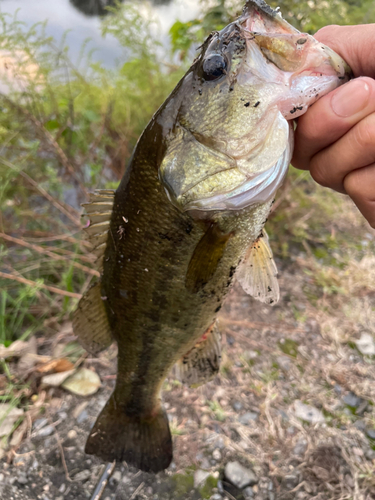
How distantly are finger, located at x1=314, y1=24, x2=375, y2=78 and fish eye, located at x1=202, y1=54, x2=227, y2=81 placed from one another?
435 millimetres

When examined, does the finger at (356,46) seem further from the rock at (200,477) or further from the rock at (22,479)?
the rock at (22,479)

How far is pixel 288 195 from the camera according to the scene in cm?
350

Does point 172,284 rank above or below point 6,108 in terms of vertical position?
above

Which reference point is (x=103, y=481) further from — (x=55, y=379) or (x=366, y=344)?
(x=366, y=344)

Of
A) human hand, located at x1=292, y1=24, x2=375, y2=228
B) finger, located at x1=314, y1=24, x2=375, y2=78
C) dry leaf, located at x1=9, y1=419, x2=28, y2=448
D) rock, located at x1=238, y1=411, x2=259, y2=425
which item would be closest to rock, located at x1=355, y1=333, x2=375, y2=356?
rock, located at x1=238, y1=411, x2=259, y2=425

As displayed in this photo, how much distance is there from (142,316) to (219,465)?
127 centimetres

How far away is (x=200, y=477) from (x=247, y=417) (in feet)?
1.67

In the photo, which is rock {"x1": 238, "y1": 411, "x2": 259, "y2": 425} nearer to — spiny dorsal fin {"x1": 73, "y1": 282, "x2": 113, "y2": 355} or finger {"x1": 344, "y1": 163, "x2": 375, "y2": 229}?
spiny dorsal fin {"x1": 73, "y1": 282, "x2": 113, "y2": 355}

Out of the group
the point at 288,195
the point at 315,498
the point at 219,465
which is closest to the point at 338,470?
the point at 315,498

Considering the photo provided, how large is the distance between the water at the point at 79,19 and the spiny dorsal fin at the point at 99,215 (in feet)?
8.50

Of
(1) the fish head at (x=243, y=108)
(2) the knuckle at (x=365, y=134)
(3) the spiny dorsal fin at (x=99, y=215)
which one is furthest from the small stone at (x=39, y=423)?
(2) the knuckle at (x=365, y=134)

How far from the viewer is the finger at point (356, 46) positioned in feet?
3.63

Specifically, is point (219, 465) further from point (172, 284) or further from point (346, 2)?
point (346, 2)

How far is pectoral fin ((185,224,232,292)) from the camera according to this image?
3.90 feet
